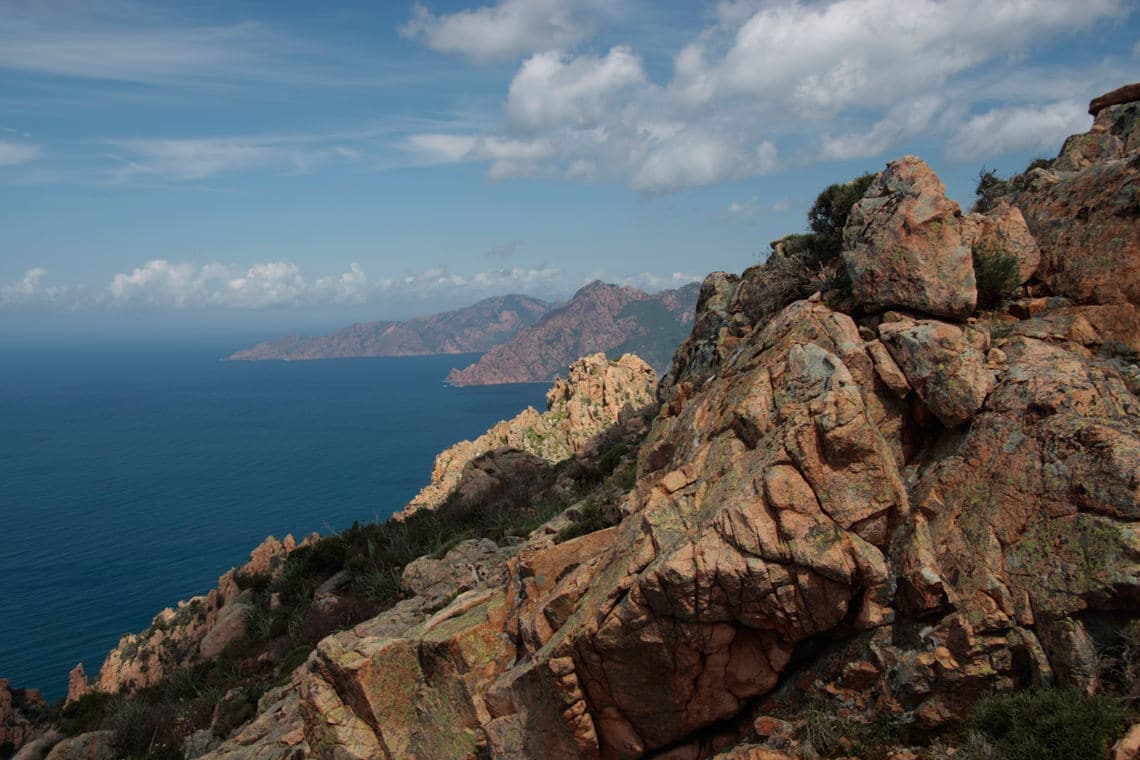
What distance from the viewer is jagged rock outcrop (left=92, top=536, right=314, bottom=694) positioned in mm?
27500

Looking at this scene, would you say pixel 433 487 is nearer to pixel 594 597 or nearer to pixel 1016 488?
pixel 594 597

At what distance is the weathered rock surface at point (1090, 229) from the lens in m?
10.5

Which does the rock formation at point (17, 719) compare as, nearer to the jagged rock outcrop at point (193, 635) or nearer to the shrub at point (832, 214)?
the jagged rock outcrop at point (193, 635)

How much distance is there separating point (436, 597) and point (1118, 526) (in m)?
15.4

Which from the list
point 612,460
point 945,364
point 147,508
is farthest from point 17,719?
point 147,508

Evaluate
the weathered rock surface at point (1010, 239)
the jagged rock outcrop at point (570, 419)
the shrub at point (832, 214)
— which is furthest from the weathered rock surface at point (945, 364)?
the jagged rock outcrop at point (570, 419)

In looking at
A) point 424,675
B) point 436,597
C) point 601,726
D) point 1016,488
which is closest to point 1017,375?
point 1016,488

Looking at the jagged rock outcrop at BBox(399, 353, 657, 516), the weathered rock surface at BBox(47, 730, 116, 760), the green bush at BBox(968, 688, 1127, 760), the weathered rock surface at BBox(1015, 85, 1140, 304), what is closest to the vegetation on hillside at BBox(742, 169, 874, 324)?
the weathered rock surface at BBox(1015, 85, 1140, 304)

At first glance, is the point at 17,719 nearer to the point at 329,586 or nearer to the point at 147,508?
the point at 329,586

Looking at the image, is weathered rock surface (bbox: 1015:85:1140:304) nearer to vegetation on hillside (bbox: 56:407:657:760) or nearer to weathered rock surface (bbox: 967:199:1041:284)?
weathered rock surface (bbox: 967:199:1041:284)

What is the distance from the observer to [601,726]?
9.80m

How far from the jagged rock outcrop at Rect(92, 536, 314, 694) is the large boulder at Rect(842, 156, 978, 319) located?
27.0 m

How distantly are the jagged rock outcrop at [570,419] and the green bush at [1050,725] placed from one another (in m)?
44.0

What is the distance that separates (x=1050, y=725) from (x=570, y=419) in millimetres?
50845
